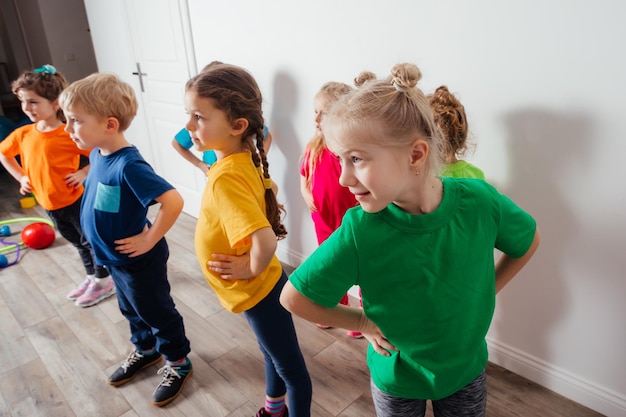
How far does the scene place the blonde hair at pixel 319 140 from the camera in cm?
178

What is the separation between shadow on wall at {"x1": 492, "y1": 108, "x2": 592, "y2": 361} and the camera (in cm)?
139

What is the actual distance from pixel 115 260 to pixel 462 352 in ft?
4.09

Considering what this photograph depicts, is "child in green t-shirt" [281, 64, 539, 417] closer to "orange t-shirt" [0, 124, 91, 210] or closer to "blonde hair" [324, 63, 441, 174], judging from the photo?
"blonde hair" [324, 63, 441, 174]

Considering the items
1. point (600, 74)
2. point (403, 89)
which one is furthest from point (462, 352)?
point (600, 74)

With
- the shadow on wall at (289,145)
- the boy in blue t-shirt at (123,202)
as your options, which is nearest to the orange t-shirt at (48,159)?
the boy in blue t-shirt at (123,202)

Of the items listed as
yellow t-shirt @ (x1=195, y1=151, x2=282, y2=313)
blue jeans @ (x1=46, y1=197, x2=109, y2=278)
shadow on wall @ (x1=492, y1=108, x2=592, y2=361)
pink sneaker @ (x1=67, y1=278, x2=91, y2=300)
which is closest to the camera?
yellow t-shirt @ (x1=195, y1=151, x2=282, y2=313)

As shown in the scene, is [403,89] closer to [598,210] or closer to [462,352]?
[462,352]

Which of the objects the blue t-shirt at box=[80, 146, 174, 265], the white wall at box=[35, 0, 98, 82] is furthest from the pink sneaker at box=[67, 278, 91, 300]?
the white wall at box=[35, 0, 98, 82]

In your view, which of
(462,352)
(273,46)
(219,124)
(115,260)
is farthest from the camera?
(273,46)

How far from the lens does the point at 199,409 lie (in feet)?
5.48

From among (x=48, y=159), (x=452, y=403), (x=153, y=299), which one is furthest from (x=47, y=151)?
(x=452, y=403)

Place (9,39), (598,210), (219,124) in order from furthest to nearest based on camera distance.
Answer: (9,39) → (598,210) → (219,124)

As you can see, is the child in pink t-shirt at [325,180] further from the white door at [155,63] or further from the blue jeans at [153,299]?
the white door at [155,63]

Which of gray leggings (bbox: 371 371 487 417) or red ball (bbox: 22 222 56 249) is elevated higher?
gray leggings (bbox: 371 371 487 417)
